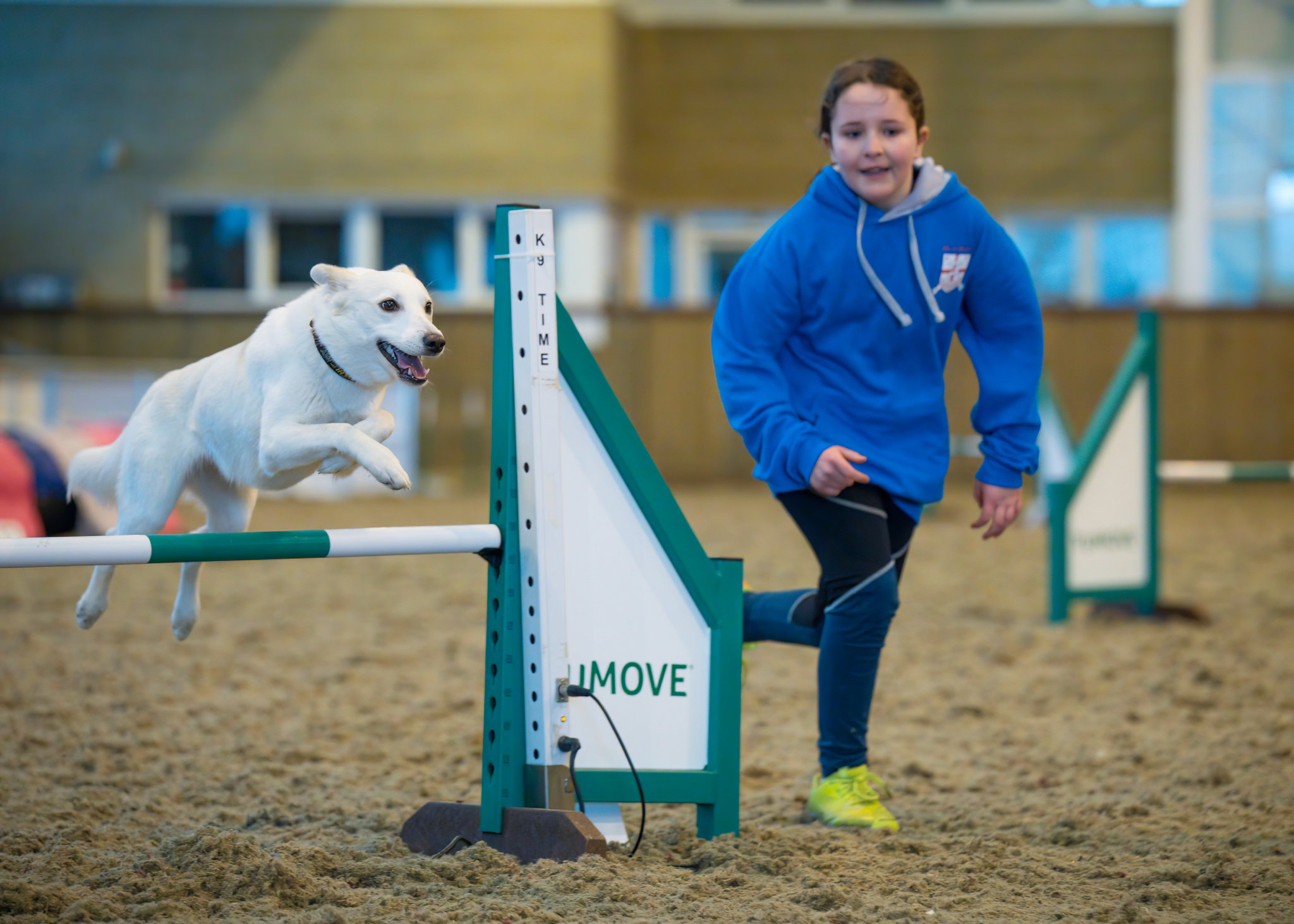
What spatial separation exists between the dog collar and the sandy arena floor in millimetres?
895

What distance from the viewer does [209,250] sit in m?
13.6

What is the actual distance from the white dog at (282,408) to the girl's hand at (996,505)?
130 cm

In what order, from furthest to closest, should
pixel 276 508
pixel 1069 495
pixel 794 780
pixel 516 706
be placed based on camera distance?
pixel 276 508 < pixel 1069 495 < pixel 794 780 < pixel 516 706

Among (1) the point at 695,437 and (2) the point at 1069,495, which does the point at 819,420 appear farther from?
(1) the point at 695,437

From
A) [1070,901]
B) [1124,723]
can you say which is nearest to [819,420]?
[1070,901]

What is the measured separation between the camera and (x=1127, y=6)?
1353cm

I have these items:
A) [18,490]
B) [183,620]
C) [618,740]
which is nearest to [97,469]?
[183,620]

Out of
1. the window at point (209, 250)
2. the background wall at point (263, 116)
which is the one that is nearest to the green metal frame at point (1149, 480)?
the background wall at point (263, 116)

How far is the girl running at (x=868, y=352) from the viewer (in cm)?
269

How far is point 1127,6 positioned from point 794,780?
40.6 ft

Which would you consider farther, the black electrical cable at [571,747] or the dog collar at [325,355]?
the black electrical cable at [571,747]

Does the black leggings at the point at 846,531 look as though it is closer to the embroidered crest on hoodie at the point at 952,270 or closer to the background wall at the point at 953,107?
the embroidered crest on hoodie at the point at 952,270

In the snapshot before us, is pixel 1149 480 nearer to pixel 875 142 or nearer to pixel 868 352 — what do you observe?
pixel 868 352

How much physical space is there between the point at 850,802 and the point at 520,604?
2.95 feet
